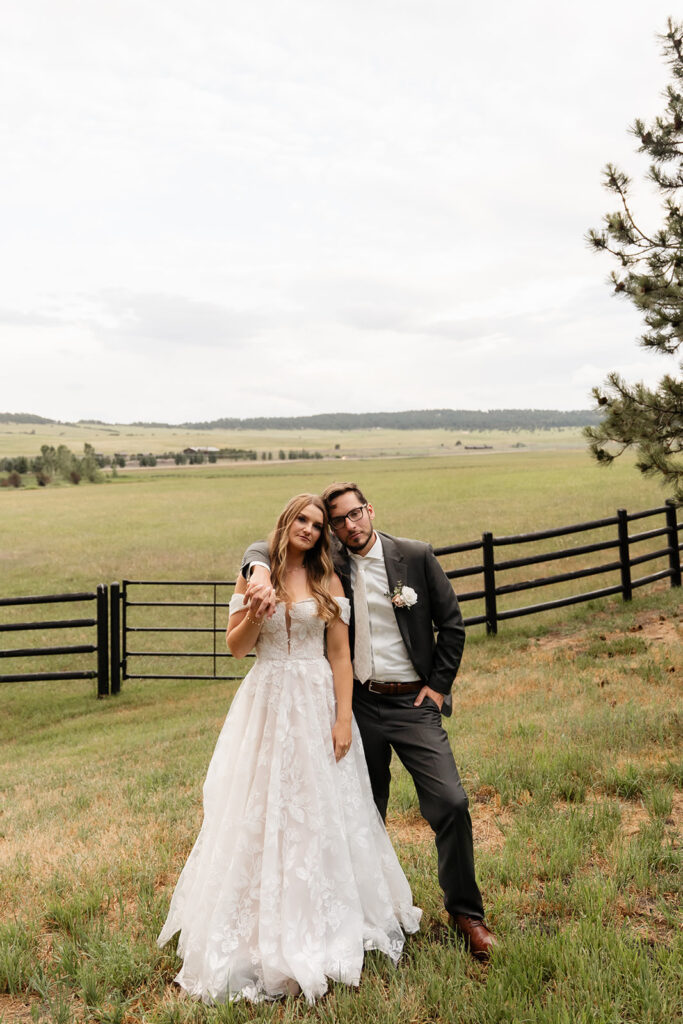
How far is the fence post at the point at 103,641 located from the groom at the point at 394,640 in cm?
836

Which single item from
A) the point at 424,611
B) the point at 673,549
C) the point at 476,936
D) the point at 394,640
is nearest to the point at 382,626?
the point at 394,640

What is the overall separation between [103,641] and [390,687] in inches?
348

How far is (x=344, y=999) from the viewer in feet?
9.09

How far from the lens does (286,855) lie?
304cm

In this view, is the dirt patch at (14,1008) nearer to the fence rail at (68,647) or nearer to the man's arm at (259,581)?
the man's arm at (259,581)

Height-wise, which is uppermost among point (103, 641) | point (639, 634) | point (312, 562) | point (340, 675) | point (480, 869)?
point (312, 562)

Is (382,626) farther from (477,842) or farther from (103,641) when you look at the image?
(103,641)

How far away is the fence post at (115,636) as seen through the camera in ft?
36.6

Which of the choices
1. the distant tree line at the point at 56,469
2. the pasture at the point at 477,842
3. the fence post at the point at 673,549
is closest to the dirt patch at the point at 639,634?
the pasture at the point at 477,842

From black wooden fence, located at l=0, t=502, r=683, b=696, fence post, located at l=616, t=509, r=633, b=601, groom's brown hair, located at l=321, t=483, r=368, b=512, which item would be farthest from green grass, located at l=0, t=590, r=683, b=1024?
fence post, located at l=616, t=509, r=633, b=601

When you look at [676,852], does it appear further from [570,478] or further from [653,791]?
[570,478]

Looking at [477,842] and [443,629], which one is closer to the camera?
[443,629]

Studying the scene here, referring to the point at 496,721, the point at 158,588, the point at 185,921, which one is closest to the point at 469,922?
the point at 185,921

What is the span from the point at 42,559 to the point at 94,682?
13.3 metres
